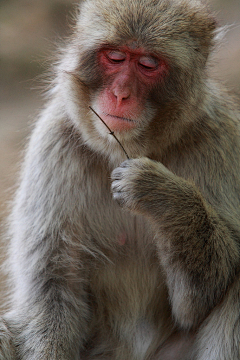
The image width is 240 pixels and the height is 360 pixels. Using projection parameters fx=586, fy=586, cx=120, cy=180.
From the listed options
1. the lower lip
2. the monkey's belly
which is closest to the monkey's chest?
the monkey's belly

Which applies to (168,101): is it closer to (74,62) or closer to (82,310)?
(74,62)

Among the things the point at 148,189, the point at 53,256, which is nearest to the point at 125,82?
the point at 148,189

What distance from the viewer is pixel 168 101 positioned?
379cm

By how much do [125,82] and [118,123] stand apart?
26 centimetres

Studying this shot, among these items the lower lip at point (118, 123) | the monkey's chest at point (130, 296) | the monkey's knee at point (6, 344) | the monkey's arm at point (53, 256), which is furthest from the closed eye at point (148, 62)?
the monkey's knee at point (6, 344)

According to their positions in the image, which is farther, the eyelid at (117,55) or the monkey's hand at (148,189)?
the eyelid at (117,55)

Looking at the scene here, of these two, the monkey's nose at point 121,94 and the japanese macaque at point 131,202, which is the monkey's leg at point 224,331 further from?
the monkey's nose at point 121,94

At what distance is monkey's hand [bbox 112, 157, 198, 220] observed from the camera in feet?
11.7

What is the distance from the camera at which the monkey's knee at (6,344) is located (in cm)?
391

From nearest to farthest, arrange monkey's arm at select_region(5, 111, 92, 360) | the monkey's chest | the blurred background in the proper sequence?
monkey's arm at select_region(5, 111, 92, 360) → the monkey's chest → the blurred background

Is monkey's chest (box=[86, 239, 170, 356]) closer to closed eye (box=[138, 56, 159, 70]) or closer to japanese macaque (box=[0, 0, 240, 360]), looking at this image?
japanese macaque (box=[0, 0, 240, 360])

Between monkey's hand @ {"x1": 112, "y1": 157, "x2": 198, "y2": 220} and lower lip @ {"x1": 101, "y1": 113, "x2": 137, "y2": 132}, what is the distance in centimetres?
21

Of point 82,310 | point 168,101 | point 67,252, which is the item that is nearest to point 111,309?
point 82,310

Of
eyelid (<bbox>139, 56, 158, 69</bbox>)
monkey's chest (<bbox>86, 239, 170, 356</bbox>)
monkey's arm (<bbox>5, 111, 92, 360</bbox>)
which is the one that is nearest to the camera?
eyelid (<bbox>139, 56, 158, 69</bbox>)
